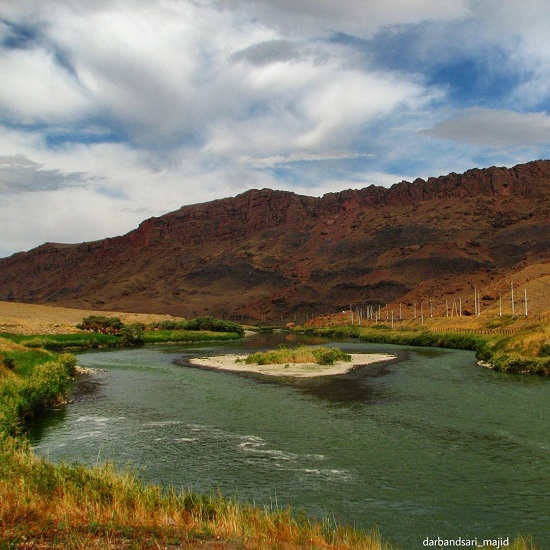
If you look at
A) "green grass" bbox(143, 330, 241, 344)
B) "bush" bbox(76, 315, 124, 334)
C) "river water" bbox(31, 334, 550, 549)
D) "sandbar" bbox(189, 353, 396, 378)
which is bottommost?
"green grass" bbox(143, 330, 241, 344)

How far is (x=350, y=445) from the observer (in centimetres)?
1988

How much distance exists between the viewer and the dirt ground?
263ft

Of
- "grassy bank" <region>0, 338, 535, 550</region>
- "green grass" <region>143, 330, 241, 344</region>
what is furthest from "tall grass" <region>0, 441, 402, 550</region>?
"green grass" <region>143, 330, 241, 344</region>

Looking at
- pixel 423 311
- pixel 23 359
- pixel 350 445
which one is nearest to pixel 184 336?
pixel 423 311

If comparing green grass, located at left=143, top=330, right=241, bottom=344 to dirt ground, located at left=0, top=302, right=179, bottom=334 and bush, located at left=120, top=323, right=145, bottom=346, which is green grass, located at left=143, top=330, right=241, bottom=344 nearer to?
bush, located at left=120, top=323, right=145, bottom=346

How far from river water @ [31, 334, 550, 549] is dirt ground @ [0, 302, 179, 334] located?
50.7 meters

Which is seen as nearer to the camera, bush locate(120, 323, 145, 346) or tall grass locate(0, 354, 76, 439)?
tall grass locate(0, 354, 76, 439)

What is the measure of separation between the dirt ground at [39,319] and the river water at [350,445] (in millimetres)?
50693

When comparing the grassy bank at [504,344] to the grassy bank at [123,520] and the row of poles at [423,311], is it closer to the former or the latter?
the row of poles at [423,311]

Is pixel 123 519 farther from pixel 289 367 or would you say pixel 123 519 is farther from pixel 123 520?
pixel 289 367

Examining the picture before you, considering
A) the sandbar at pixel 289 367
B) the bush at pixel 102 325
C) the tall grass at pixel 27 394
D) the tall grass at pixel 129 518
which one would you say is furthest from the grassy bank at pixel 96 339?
the tall grass at pixel 129 518

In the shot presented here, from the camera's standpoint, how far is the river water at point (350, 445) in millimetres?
13734

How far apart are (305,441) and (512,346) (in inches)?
1256

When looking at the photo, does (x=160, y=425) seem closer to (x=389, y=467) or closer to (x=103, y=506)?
(x=389, y=467)
